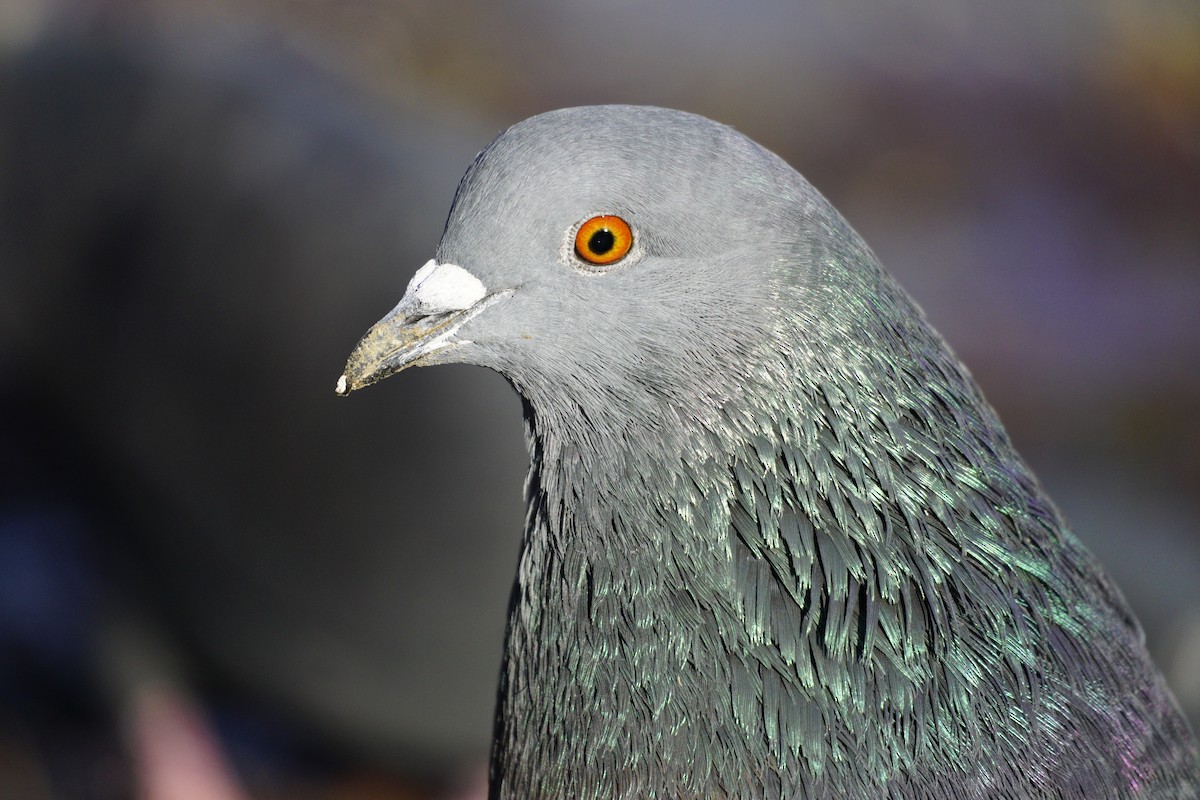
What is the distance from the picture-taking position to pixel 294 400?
475cm

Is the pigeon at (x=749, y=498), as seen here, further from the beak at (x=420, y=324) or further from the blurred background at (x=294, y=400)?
the blurred background at (x=294, y=400)

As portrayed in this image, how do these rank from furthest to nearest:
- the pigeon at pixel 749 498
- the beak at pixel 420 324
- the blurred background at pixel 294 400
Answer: the blurred background at pixel 294 400, the beak at pixel 420 324, the pigeon at pixel 749 498

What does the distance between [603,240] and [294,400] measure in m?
2.89

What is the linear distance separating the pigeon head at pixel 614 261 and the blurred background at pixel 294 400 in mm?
2398

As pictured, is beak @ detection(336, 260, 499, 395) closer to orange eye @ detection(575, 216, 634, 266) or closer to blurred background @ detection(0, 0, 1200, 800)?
orange eye @ detection(575, 216, 634, 266)

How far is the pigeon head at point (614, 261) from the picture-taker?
210 centimetres

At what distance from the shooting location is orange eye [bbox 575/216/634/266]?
2.12m

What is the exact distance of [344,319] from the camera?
479cm

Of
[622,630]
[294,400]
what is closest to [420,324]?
[622,630]

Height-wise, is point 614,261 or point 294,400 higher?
point 294,400

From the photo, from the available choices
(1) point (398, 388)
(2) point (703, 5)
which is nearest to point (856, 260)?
(1) point (398, 388)

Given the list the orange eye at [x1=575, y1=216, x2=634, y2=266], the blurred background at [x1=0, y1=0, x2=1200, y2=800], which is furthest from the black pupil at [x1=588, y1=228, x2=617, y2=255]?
the blurred background at [x1=0, y1=0, x2=1200, y2=800]

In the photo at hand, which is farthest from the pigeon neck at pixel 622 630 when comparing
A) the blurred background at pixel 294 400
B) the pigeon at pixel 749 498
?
the blurred background at pixel 294 400

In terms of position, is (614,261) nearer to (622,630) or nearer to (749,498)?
(749,498)
